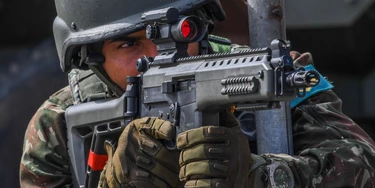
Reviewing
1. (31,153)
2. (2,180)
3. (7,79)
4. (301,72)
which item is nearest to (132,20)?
(31,153)

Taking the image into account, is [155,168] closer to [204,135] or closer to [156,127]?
[156,127]

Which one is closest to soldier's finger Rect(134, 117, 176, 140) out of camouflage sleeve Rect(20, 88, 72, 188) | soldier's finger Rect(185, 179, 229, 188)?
soldier's finger Rect(185, 179, 229, 188)

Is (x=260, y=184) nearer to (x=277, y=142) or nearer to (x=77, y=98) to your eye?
(x=277, y=142)

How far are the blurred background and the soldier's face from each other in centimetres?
260

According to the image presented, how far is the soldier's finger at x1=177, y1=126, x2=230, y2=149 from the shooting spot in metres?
3.13

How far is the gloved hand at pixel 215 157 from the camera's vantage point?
10.2ft

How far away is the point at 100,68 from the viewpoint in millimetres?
4066

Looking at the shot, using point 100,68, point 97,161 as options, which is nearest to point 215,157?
point 97,161

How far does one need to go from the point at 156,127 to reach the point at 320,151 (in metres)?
0.67

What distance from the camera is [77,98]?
4.23 m

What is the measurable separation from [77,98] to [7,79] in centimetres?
291

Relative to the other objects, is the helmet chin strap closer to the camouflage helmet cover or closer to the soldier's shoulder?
the camouflage helmet cover

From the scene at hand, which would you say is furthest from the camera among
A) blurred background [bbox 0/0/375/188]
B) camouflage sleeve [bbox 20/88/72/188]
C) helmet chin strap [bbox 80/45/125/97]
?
blurred background [bbox 0/0/375/188]

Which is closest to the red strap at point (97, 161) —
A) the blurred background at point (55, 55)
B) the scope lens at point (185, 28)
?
the scope lens at point (185, 28)
